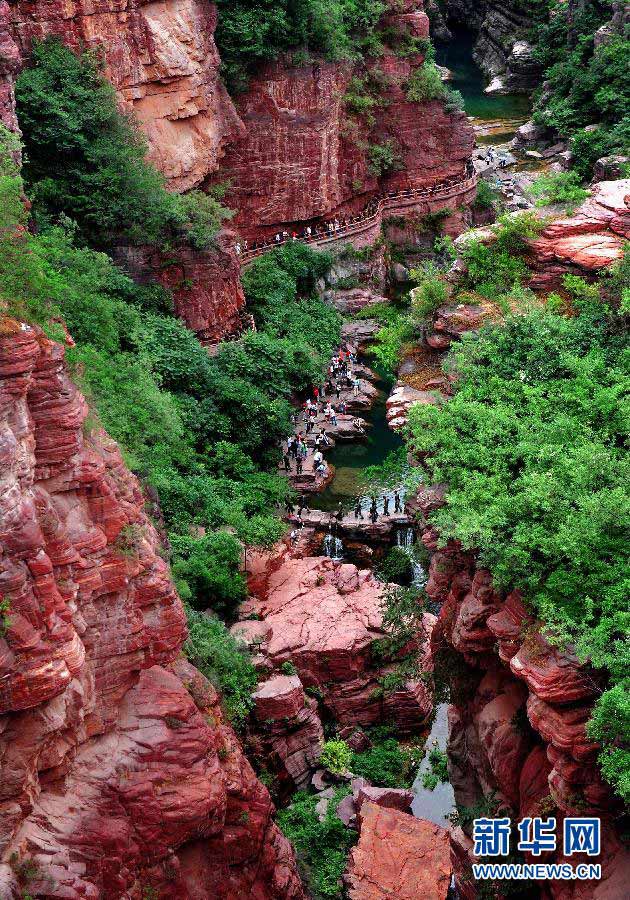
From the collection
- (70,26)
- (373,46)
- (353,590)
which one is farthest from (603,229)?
(373,46)

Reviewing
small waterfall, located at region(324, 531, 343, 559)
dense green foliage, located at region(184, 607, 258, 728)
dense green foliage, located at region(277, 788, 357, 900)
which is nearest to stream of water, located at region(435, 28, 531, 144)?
small waterfall, located at region(324, 531, 343, 559)

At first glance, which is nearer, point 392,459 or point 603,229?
point 603,229

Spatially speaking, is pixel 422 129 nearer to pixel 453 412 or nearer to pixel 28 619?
pixel 453 412

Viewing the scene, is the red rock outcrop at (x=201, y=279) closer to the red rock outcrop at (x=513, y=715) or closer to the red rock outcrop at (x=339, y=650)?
the red rock outcrop at (x=339, y=650)

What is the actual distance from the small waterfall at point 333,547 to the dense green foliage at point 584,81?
2244 centimetres

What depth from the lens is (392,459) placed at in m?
35.8

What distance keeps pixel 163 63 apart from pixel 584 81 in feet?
86.2

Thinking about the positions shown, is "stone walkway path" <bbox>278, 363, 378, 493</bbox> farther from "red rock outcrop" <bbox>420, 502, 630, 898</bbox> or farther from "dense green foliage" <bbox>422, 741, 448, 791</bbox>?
"red rock outcrop" <bbox>420, 502, 630, 898</bbox>

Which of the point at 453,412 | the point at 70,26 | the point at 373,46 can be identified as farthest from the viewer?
the point at 373,46

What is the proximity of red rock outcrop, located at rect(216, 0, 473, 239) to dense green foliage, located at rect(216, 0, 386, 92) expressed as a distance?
0.75m

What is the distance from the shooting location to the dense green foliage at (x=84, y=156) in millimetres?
34031

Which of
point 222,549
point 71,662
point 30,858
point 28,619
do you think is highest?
point 28,619

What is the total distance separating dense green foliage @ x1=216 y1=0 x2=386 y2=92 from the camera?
41406 mm

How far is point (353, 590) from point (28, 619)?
53.8 ft
